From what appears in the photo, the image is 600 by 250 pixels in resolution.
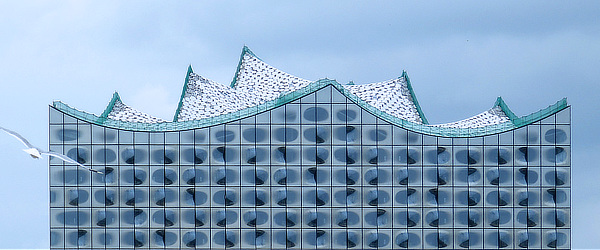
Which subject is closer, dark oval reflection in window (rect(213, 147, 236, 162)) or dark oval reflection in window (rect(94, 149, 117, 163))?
dark oval reflection in window (rect(94, 149, 117, 163))

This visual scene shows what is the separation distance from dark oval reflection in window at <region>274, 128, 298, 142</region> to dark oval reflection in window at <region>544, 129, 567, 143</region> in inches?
718

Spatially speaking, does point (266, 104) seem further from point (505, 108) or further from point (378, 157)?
point (505, 108)

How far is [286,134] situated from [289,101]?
2396mm

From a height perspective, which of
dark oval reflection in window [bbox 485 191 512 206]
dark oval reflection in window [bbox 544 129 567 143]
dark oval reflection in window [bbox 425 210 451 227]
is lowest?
dark oval reflection in window [bbox 425 210 451 227]

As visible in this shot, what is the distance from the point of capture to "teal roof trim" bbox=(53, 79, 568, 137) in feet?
288

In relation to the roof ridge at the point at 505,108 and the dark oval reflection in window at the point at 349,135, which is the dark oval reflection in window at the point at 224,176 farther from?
the roof ridge at the point at 505,108

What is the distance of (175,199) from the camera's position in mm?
87625

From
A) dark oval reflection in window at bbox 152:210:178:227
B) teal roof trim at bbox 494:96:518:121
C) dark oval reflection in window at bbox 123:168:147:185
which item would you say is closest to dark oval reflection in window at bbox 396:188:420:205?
teal roof trim at bbox 494:96:518:121

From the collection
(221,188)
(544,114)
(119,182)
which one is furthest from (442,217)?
(119,182)

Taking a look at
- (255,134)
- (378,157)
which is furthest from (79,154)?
(378,157)

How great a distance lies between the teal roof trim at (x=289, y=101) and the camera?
87688 millimetres

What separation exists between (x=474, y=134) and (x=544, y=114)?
5.27 meters

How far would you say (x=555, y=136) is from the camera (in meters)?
88.1

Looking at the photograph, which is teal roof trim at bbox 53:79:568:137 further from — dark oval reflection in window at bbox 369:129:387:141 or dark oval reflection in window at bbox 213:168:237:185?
dark oval reflection in window at bbox 213:168:237:185
